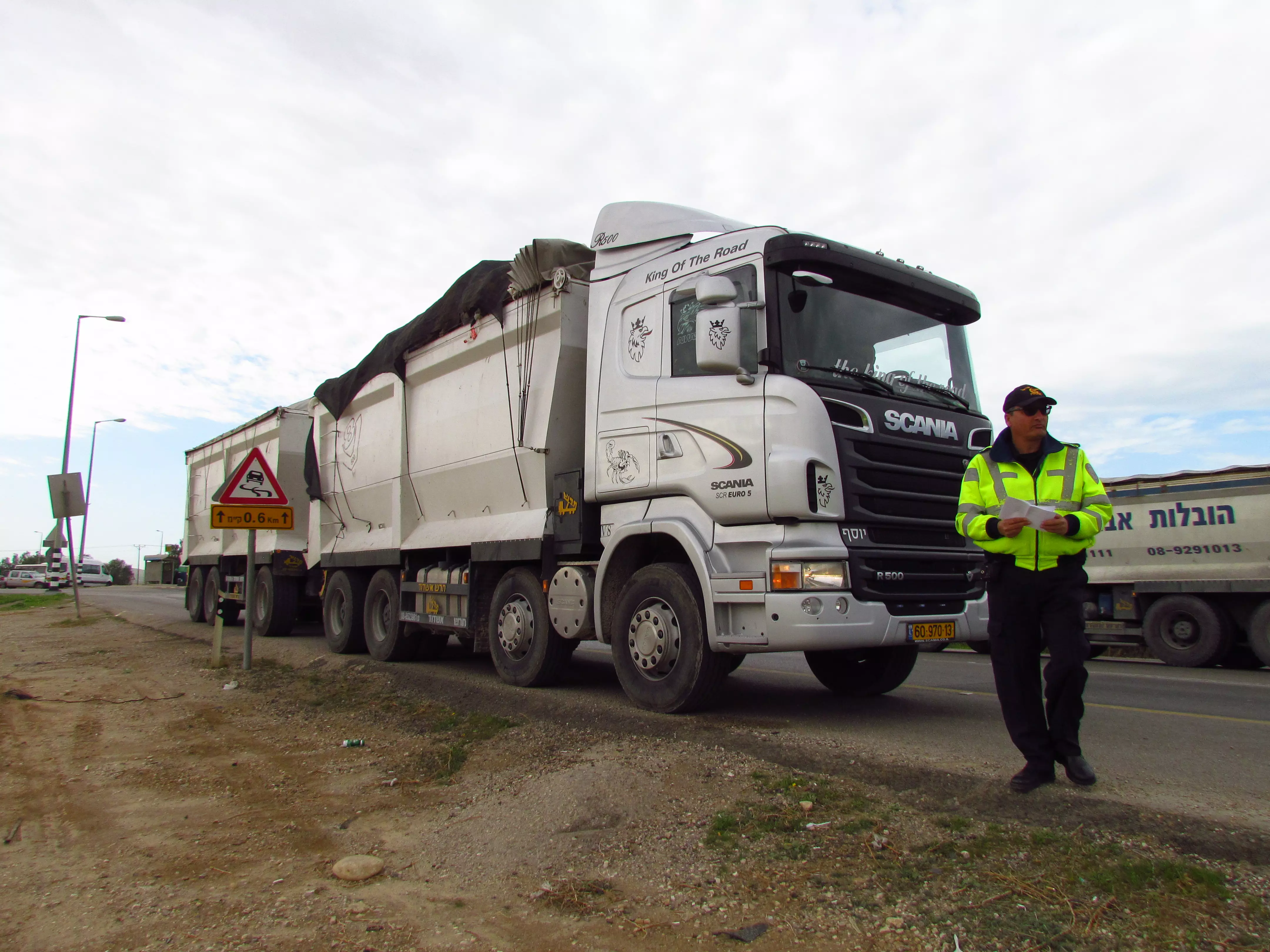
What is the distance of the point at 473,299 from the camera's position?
8258 millimetres

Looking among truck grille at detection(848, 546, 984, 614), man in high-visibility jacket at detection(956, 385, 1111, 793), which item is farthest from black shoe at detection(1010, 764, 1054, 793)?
truck grille at detection(848, 546, 984, 614)

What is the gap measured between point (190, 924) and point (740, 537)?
3451mm

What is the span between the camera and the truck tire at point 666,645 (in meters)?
5.68

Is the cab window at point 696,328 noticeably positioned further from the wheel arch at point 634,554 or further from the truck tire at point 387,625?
the truck tire at point 387,625

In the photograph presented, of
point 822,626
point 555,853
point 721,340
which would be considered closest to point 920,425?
point 721,340

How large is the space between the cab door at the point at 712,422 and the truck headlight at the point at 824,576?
1.36 feet

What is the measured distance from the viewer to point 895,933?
2656mm

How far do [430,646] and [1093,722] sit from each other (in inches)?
269

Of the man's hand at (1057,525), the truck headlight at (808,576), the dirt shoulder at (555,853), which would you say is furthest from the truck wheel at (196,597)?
the man's hand at (1057,525)

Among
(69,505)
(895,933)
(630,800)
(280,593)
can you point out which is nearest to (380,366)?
(280,593)

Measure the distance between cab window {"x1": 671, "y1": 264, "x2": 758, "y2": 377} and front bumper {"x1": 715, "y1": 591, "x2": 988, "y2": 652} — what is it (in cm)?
144

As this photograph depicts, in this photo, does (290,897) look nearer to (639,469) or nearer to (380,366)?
(639,469)

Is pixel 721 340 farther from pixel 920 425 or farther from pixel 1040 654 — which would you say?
pixel 1040 654

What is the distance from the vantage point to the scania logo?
5621mm
